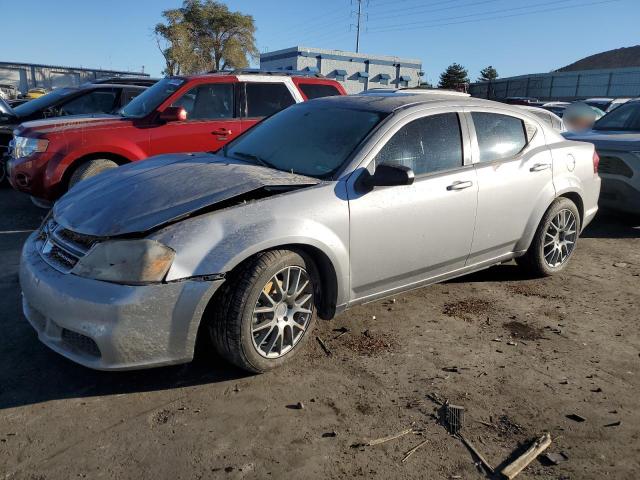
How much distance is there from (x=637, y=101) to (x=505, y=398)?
7.16 m

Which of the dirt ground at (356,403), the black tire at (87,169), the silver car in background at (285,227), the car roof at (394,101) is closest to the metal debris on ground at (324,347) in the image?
the dirt ground at (356,403)

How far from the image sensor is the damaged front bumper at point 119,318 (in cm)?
269

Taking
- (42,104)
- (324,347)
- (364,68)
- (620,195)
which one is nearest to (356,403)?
(324,347)

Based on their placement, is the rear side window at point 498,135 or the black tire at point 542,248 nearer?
the rear side window at point 498,135

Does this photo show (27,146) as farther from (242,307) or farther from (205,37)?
(205,37)

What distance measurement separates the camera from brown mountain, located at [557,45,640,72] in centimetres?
11153

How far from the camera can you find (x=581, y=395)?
3.14 metres

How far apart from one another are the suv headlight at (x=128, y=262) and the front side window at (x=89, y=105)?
6793 millimetres

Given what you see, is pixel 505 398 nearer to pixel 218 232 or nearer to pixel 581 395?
pixel 581 395

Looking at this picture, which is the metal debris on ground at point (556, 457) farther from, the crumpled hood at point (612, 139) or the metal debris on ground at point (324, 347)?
the crumpled hood at point (612, 139)

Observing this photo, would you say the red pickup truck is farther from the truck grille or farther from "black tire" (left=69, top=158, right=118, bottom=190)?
the truck grille

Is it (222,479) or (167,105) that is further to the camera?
(167,105)

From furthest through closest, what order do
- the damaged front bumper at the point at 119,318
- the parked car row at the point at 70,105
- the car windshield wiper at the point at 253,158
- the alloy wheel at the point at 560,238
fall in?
the parked car row at the point at 70,105
the alloy wheel at the point at 560,238
the car windshield wiper at the point at 253,158
the damaged front bumper at the point at 119,318

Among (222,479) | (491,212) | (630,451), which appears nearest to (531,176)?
(491,212)
